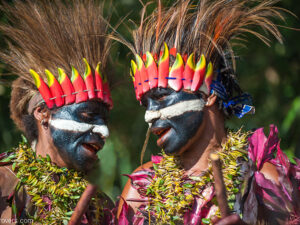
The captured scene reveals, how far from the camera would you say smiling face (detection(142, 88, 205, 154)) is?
143 inches

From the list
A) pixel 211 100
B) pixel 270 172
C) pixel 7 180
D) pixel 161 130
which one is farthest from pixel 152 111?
pixel 7 180

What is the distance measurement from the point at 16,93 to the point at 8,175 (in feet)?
2.75

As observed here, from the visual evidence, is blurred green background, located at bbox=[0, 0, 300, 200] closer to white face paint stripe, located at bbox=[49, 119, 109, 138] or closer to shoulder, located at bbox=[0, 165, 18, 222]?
white face paint stripe, located at bbox=[49, 119, 109, 138]

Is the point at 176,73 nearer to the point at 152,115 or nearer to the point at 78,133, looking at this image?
the point at 152,115

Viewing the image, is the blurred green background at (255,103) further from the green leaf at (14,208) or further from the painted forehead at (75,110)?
the green leaf at (14,208)

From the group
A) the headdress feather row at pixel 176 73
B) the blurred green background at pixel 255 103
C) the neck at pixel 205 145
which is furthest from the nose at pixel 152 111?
the blurred green background at pixel 255 103

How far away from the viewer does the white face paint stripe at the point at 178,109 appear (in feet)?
11.9

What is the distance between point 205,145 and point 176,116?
35 cm

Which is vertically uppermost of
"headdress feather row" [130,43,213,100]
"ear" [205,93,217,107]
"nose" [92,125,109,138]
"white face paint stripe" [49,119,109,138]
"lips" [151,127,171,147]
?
"headdress feather row" [130,43,213,100]

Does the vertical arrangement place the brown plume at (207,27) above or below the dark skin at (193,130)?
above

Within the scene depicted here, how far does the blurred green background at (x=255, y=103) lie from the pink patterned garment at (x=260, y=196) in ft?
7.39

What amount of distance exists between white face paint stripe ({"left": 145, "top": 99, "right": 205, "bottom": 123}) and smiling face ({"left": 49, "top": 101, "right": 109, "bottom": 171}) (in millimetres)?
622

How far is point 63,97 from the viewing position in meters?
4.04

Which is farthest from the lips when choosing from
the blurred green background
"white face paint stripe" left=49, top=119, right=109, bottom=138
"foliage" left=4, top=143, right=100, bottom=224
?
the blurred green background
